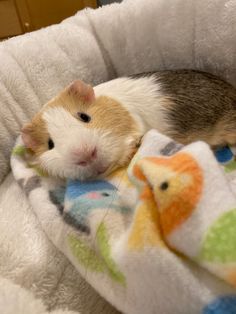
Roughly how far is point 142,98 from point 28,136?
32 centimetres

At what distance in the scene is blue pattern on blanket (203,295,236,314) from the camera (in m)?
0.55

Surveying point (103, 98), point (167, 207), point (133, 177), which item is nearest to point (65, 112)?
point (103, 98)

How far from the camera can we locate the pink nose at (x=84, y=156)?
0.85 metres

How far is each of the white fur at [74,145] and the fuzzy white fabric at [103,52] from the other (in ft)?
0.45

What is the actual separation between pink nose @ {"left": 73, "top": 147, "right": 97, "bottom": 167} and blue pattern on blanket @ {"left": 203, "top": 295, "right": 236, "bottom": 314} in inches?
16.2

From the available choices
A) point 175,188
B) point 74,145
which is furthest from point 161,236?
point 74,145

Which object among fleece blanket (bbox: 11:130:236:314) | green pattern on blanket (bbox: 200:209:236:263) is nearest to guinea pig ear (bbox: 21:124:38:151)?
fleece blanket (bbox: 11:130:236:314)

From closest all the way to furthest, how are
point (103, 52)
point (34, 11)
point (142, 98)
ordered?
point (142, 98), point (103, 52), point (34, 11)

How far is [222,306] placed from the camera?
555 mm

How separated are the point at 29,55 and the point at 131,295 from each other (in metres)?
0.84

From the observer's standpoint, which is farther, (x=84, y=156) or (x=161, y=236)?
(x=84, y=156)

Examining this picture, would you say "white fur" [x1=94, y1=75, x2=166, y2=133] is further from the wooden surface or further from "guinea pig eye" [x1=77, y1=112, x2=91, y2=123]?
the wooden surface

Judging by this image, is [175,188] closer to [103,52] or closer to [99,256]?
[99,256]

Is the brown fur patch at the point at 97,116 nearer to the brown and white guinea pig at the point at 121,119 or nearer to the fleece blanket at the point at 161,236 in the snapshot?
the brown and white guinea pig at the point at 121,119
